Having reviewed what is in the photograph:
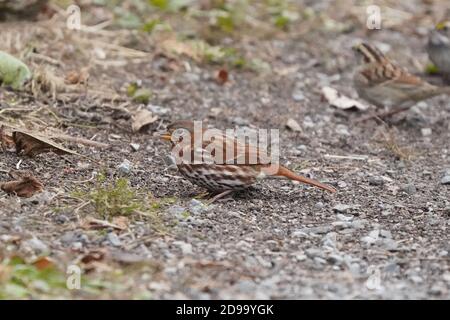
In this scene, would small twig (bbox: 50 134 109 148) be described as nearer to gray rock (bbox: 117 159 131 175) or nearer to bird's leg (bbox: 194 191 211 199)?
gray rock (bbox: 117 159 131 175)

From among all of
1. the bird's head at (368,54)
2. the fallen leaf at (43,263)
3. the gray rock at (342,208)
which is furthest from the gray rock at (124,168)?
the bird's head at (368,54)

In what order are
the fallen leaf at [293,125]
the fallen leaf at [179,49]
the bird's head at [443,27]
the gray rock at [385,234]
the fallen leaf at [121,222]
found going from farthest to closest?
the bird's head at [443,27] → the fallen leaf at [179,49] → the fallen leaf at [293,125] → the gray rock at [385,234] → the fallen leaf at [121,222]

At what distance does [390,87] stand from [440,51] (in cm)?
141

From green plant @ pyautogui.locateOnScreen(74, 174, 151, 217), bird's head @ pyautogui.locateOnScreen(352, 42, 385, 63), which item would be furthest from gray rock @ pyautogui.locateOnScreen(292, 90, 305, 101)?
green plant @ pyautogui.locateOnScreen(74, 174, 151, 217)

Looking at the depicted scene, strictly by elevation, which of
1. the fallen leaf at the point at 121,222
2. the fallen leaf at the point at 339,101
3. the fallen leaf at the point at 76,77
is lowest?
the fallen leaf at the point at 121,222

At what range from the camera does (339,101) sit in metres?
9.53

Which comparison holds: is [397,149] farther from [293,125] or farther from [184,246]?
[184,246]

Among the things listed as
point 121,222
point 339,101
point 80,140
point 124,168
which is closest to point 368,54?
point 339,101

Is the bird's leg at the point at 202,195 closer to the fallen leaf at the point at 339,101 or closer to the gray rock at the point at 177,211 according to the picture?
the gray rock at the point at 177,211

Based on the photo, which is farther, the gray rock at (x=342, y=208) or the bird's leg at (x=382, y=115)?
the bird's leg at (x=382, y=115)

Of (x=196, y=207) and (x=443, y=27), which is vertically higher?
(x=443, y=27)

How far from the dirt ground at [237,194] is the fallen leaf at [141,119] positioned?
0.06 metres

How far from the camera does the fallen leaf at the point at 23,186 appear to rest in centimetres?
607

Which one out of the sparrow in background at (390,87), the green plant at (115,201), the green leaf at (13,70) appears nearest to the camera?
the green plant at (115,201)
